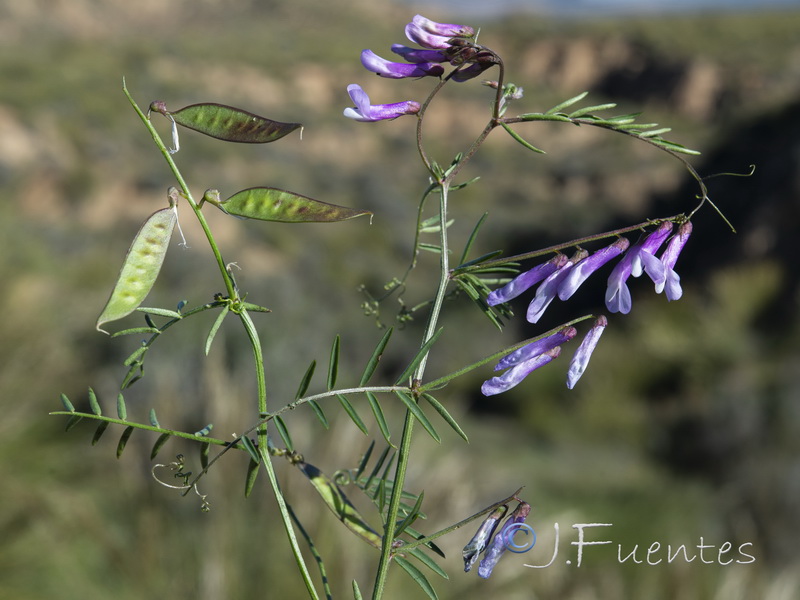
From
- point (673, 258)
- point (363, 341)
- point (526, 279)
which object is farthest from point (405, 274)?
point (363, 341)

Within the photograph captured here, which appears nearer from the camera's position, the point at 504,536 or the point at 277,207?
the point at 277,207

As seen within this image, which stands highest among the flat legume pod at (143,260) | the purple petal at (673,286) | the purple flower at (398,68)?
the purple flower at (398,68)

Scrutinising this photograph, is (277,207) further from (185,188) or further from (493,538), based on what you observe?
(493,538)

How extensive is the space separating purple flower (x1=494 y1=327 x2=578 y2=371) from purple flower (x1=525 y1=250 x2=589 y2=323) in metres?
0.03

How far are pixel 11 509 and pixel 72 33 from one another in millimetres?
25270

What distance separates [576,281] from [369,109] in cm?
20

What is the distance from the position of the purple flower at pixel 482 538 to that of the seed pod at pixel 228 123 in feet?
1.08

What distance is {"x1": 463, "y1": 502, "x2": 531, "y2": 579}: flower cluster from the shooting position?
1.88 feet

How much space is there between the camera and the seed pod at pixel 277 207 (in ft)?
1.53

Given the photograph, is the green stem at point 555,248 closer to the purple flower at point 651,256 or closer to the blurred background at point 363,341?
the purple flower at point 651,256

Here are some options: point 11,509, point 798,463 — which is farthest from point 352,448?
point 798,463

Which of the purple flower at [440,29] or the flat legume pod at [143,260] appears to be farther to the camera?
the purple flower at [440,29]

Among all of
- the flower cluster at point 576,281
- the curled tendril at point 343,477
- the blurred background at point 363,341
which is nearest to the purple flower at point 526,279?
the flower cluster at point 576,281

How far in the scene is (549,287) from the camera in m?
0.57
